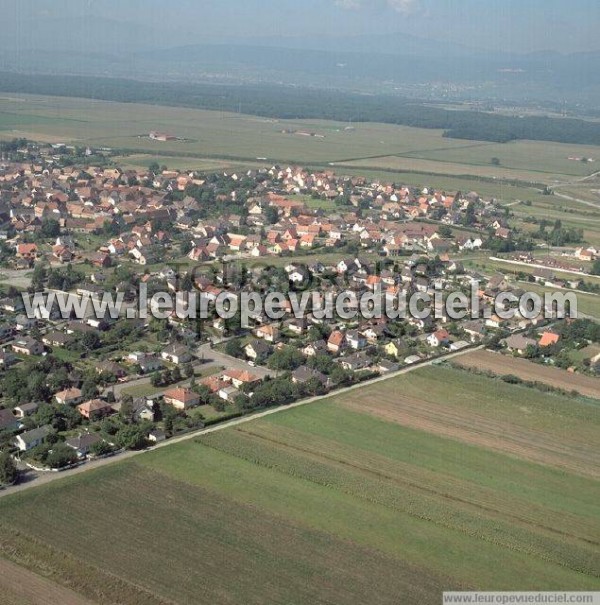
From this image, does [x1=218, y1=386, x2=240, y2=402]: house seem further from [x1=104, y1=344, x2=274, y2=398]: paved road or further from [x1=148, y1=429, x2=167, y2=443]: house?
[x1=148, y1=429, x2=167, y2=443]: house

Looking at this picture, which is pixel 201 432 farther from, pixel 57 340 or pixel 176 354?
pixel 57 340

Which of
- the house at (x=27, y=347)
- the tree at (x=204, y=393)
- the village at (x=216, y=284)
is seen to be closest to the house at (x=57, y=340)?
the village at (x=216, y=284)

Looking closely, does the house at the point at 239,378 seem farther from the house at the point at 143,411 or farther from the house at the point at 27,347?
the house at the point at 27,347

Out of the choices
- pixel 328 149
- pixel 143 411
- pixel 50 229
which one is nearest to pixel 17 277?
pixel 50 229

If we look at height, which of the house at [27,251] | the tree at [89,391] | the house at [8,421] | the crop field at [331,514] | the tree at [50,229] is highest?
the tree at [50,229]

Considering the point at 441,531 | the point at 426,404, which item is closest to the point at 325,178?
the point at 426,404

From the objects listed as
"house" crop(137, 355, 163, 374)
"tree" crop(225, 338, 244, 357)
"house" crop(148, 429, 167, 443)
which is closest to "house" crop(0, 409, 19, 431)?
"house" crop(148, 429, 167, 443)
